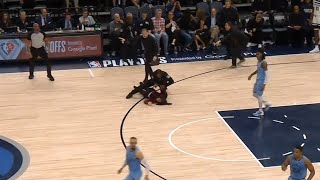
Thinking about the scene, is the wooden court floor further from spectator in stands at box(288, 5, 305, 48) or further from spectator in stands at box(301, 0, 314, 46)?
spectator in stands at box(301, 0, 314, 46)

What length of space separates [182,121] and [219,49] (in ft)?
26.2

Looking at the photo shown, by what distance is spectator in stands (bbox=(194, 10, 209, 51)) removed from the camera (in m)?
22.1

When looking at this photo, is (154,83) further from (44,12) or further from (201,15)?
(44,12)

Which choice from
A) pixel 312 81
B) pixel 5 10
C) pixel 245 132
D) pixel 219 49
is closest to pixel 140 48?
pixel 219 49

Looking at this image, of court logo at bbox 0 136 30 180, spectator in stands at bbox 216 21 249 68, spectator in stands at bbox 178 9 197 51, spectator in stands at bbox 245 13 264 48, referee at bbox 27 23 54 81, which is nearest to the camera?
court logo at bbox 0 136 30 180

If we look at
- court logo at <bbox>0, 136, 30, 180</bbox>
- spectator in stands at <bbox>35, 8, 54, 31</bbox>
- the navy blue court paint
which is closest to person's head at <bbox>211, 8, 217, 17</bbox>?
spectator in stands at <bbox>35, 8, 54, 31</bbox>

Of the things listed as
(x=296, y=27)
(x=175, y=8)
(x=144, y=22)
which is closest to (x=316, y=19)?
(x=296, y=27)

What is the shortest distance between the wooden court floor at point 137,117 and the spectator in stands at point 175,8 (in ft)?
9.88

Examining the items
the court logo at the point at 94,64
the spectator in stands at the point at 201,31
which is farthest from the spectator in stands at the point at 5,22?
the spectator in stands at the point at 201,31

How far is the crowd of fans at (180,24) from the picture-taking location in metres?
21.2

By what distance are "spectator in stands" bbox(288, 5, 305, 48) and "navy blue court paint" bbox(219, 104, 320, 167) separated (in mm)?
7263

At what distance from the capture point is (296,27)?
880 inches

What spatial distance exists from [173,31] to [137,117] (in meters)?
7.26

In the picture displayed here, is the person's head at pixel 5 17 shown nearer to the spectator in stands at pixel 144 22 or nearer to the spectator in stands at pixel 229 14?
the spectator in stands at pixel 144 22
